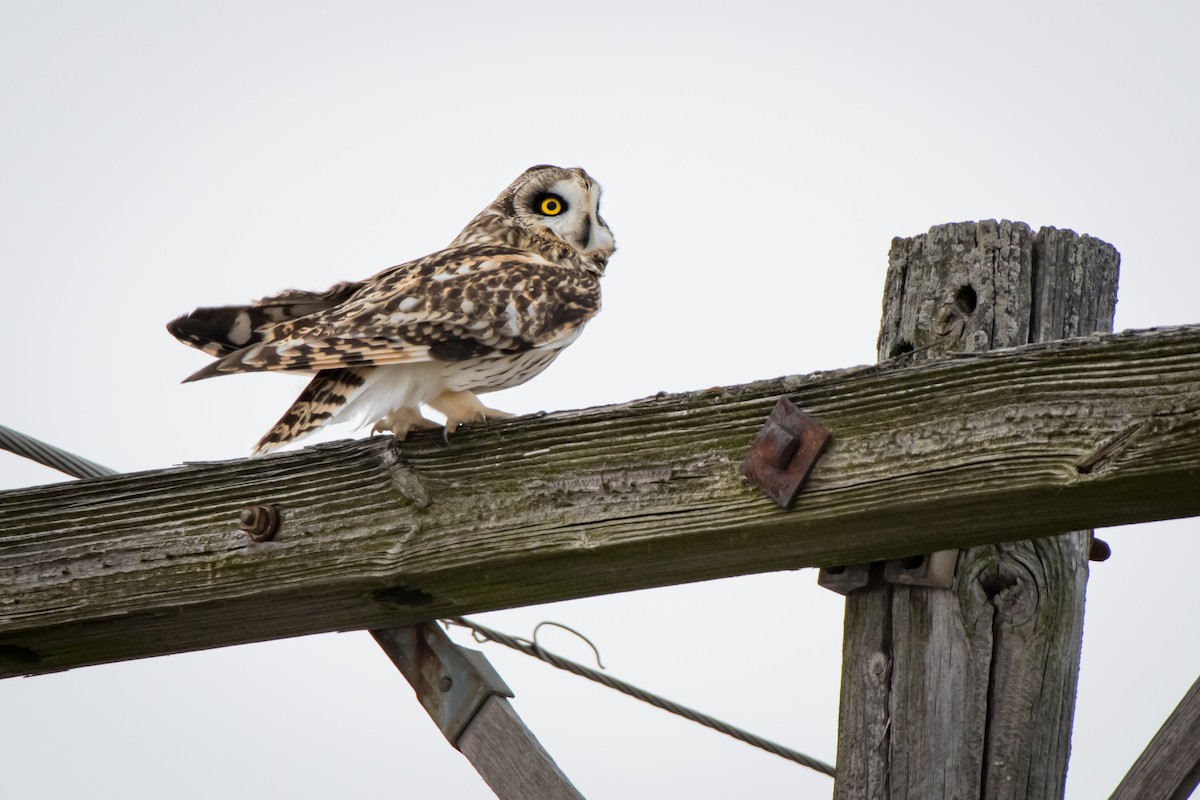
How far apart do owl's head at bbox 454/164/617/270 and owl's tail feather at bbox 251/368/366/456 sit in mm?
1551

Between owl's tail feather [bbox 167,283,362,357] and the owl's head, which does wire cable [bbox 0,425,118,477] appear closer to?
owl's tail feather [bbox 167,283,362,357]

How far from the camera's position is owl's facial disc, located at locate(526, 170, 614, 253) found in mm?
4824

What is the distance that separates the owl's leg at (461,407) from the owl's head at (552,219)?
1.46 meters

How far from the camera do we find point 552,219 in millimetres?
4867

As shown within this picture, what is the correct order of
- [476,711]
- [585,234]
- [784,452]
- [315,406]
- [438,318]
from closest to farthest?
[784,452] → [476,711] → [315,406] → [438,318] → [585,234]

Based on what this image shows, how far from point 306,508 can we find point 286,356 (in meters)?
0.52

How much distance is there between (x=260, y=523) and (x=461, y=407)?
81cm

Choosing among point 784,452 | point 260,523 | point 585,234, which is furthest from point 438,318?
point 585,234

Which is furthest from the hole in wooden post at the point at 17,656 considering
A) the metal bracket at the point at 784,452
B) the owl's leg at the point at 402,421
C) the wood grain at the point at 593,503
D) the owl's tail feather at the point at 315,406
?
the metal bracket at the point at 784,452

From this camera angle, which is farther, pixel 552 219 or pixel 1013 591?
pixel 552 219

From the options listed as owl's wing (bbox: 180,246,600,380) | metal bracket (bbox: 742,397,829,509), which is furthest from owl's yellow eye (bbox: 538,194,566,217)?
metal bracket (bbox: 742,397,829,509)

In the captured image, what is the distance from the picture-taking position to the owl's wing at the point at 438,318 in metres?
3.07

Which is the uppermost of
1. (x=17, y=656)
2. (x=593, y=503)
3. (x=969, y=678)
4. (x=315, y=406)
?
(x=315, y=406)

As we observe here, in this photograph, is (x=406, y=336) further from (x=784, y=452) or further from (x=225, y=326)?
(x=784, y=452)
